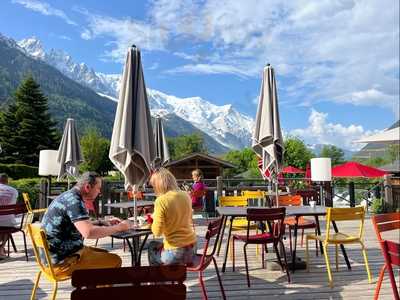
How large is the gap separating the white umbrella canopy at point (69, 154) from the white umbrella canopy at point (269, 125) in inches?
188

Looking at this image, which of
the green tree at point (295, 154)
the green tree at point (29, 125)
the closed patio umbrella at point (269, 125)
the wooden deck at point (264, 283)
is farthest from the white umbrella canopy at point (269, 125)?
the green tree at point (29, 125)

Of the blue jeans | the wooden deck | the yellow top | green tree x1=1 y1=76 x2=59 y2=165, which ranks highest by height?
green tree x1=1 y1=76 x2=59 y2=165

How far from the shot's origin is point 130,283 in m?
2.03

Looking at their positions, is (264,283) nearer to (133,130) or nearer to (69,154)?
(133,130)

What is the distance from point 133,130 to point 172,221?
142 centimetres

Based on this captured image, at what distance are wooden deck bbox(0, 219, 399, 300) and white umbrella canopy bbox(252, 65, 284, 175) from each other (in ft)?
5.12

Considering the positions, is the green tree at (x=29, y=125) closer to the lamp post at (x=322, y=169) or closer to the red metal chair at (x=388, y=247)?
the lamp post at (x=322, y=169)

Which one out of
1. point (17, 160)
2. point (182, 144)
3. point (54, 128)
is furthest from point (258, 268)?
point (182, 144)

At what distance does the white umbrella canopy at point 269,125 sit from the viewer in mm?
5844

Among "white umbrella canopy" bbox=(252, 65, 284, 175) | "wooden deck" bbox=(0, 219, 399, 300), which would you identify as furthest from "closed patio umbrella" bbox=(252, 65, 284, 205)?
"wooden deck" bbox=(0, 219, 399, 300)

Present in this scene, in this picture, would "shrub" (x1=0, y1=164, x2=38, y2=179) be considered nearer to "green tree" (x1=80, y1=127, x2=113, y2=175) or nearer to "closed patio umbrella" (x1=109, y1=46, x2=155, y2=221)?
"green tree" (x1=80, y1=127, x2=113, y2=175)

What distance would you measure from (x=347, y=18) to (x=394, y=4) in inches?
56.3

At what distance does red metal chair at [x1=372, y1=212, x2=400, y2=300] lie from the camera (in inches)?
119

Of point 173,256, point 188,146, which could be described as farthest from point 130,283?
point 188,146
